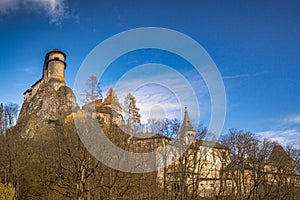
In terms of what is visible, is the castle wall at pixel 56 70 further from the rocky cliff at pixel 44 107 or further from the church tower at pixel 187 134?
the church tower at pixel 187 134

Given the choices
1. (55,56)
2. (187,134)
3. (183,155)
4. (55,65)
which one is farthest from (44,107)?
(183,155)

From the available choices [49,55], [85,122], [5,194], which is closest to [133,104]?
[85,122]

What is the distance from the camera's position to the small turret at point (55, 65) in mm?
65700

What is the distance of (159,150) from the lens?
29938 mm

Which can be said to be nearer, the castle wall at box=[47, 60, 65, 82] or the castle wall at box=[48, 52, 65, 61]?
the castle wall at box=[47, 60, 65, 82]

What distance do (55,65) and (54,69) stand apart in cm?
100

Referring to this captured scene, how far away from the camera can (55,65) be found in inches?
2621

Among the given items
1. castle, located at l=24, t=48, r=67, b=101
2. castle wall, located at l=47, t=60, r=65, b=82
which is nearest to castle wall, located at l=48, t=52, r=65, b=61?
castle, located at l=24, t=48, r=67, b=101

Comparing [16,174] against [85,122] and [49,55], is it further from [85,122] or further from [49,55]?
[49,55]

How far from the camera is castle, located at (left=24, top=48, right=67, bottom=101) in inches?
2559

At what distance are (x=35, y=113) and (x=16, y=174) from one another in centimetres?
3191

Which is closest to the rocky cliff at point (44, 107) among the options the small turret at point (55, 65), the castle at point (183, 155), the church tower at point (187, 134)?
the castle at point (183, 155)

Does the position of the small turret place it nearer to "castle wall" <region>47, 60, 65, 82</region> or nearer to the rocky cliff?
"castle wall" <region>47, 60, 65, 82</region>

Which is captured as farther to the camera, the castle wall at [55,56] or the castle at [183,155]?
the castle wall at [55,56]
